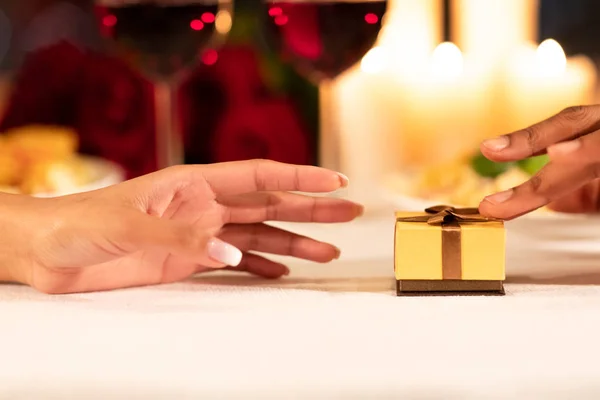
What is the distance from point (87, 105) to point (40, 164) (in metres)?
0.74

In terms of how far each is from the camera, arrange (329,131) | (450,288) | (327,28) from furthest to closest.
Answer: (329,131) < (327,28) < (450,288)

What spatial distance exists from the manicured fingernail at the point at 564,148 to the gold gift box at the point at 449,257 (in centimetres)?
6

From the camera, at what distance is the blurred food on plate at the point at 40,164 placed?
37.9 inches

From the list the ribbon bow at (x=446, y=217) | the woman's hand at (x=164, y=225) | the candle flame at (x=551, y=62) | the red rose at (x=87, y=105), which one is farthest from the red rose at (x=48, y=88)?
the ribbon bow at (x=446, y=217)

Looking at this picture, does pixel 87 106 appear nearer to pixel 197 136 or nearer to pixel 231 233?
pixel 197 136

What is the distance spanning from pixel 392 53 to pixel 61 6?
2.49ft

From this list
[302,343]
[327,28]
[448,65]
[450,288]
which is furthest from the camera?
[448,65]

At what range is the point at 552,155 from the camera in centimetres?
64

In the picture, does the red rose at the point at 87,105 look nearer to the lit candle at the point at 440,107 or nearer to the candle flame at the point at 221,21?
the candle flame at the point at 221,21

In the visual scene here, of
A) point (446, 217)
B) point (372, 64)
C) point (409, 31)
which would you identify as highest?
point (409, 31)

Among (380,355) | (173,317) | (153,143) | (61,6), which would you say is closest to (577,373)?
(380,355)

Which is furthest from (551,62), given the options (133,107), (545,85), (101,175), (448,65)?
(133,107)

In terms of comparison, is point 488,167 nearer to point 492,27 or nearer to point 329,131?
point 329,131

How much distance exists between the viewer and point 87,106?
1.72 m
